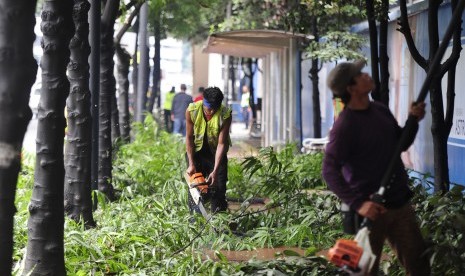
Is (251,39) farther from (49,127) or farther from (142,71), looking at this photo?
(49,127)

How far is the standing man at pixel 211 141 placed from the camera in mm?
9703

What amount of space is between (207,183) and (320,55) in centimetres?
632

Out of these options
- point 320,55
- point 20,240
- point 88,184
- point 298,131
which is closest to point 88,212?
point 88,184

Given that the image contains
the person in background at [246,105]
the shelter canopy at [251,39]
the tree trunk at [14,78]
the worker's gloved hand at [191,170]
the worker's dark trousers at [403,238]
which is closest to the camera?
the tree trunk at [14,78]

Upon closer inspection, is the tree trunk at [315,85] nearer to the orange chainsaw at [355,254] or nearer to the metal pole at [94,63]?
the metal pole at [94,63]

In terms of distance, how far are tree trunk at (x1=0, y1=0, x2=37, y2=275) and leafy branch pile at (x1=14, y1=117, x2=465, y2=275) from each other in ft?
7.19

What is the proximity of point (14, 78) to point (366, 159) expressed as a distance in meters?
2.13

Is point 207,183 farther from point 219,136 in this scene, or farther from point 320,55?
point 320,55

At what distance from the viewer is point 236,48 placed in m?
21.5

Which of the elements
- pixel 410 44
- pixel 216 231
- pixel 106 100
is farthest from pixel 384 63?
pixel 106 100

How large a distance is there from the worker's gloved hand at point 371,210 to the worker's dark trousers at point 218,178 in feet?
14.5

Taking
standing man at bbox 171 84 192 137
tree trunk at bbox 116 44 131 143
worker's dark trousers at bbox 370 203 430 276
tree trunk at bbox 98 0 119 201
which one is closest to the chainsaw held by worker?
tree trunk at bbox 98 0 119 201

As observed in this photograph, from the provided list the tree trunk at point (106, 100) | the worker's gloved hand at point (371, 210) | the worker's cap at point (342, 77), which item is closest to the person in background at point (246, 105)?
the tree trunk at point (106, 100)

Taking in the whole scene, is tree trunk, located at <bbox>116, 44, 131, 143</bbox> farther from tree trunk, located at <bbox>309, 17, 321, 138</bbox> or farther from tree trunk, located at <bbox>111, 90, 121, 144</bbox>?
tree trunk, located at <bbox>309, 17, 321, 138</bbox>
